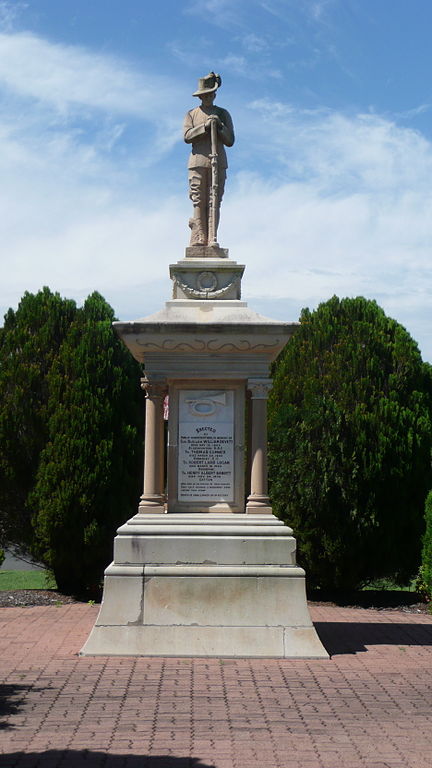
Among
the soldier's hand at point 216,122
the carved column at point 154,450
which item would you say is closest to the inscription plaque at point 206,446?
the carved column at point 154,450

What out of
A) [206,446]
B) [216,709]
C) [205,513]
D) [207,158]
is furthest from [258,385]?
[216,709]

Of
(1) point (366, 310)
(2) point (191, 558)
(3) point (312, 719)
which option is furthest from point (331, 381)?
(3) point (312, 719)

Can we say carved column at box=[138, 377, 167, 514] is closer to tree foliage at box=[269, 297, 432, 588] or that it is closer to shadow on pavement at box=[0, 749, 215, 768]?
shadow on pavement at box=[0, 749, 215, 768]

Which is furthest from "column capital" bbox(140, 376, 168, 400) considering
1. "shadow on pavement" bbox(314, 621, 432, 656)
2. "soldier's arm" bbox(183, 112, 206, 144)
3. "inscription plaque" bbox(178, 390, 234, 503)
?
"shadow on pavement" bbox(314, 621, 432, 656)

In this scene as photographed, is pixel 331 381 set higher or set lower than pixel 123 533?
higher

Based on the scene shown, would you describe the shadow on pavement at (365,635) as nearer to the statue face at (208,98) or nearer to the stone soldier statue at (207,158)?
the stone soldier statue at (207,158)

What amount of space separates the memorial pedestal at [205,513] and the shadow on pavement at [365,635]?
3.24ft

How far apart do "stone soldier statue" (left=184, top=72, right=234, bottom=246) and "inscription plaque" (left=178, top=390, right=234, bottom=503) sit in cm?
204

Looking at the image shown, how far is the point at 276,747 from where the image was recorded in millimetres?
6441

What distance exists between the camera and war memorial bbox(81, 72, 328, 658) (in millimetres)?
9867

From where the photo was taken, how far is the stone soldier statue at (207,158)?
1145 centimetres

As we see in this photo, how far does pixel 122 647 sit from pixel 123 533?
122cm

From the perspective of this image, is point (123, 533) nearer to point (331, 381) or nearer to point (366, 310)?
point (331, 381)

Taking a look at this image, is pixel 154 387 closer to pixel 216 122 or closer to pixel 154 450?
pixel 154 450
